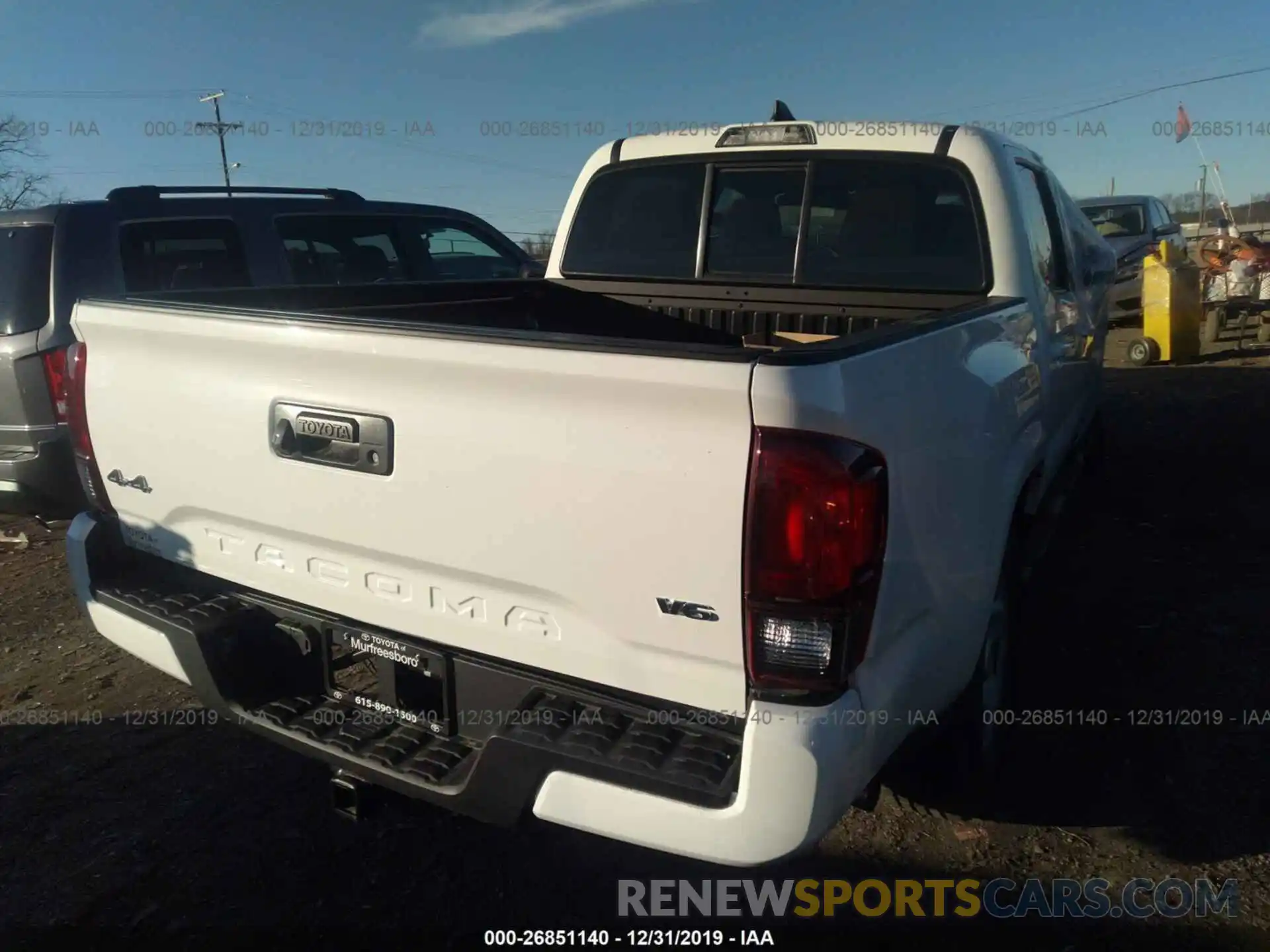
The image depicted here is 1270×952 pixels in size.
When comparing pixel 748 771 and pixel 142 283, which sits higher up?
pixel 142 283

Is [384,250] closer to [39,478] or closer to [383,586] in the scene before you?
[39,478]

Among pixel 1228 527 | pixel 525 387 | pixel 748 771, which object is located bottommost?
pixel 1228 527

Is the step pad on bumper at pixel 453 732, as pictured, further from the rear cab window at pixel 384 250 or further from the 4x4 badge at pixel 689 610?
the rear cab window at pixel 384 250

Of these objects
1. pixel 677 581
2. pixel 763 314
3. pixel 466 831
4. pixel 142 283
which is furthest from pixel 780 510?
pixel 142 283

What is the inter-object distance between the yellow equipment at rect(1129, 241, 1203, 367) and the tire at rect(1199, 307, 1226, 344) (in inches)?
40.8

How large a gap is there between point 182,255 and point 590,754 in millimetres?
5022

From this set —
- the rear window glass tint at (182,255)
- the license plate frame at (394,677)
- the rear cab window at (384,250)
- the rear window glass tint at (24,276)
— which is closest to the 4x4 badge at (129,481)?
the license plate frame at (394,677)

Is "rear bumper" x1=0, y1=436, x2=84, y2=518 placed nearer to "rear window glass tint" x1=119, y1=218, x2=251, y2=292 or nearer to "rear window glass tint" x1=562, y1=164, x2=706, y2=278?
"rear window glass tint" x1=119, y1=218, x2=251, y2=292

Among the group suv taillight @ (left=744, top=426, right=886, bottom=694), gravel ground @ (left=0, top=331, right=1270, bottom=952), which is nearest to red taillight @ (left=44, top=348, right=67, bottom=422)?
gravel ground @ (left=0, top=331, right=1270, bottom=952)

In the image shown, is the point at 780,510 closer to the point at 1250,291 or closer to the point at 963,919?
the point at 963,919

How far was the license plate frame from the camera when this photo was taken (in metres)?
2.36

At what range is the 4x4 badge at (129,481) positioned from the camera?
279cm

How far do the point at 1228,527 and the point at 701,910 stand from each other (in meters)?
4.67

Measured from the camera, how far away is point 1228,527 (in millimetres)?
5863
